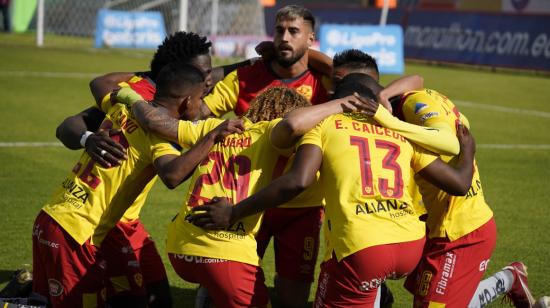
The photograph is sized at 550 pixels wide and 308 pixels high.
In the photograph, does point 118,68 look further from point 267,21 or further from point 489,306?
point 489,306

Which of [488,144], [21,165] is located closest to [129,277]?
[21,165]

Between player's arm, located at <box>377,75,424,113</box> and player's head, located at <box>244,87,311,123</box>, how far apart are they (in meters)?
0.62

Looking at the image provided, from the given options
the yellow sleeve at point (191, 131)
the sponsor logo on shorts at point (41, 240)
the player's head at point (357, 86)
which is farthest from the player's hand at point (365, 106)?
the sponsor logo on shorts at point (41, 240)

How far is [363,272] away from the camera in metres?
4.95

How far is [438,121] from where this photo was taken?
5750 millimetres

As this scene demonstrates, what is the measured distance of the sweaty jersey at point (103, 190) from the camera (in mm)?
5484

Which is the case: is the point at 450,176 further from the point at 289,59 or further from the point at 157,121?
the point at 289,59

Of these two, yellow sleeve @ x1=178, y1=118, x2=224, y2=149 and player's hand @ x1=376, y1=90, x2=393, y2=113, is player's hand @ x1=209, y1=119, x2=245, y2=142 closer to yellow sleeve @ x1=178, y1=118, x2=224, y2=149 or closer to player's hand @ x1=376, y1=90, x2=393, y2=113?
yellow sleeve @ x1=178, y1=118, x2=224, y2=149

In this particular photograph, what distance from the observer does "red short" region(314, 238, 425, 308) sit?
4.94 m

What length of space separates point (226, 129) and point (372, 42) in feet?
73.6

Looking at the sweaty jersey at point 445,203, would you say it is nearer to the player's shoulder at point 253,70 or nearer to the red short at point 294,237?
the red short at point 294,237

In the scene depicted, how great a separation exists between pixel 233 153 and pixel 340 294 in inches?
40.6

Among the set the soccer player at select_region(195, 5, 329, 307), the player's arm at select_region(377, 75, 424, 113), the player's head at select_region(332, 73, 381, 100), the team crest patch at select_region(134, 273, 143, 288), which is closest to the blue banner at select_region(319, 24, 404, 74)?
the soccer player at select_region(195, 5, 329, 307)

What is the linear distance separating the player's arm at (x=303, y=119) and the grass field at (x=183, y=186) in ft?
8.81
